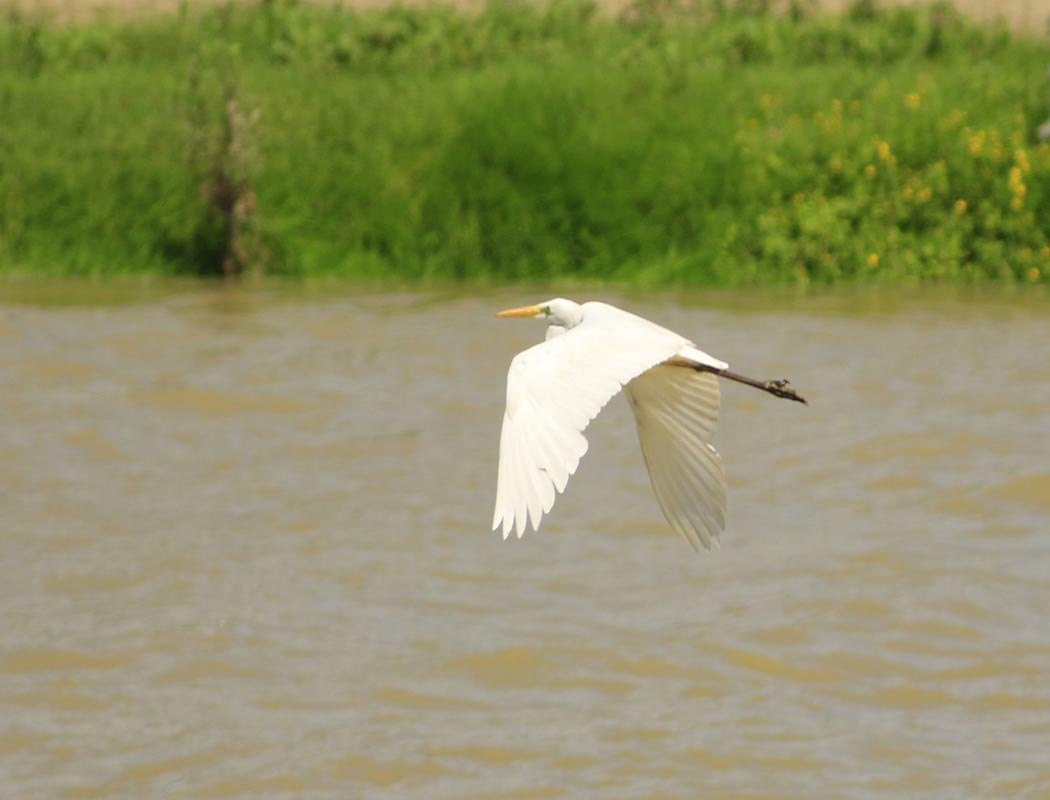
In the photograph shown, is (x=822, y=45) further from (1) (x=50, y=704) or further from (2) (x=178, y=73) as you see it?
(1) (x=50, y=704)

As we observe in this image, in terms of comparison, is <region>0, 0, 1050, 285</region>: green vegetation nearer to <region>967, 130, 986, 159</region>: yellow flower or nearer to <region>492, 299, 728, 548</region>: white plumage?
<region>967, 130, 986, 159</region>: yellow flower

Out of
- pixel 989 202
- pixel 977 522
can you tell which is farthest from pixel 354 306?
pixel 977 522

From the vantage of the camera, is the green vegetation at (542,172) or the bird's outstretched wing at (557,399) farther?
the green vegetation at (542,172)

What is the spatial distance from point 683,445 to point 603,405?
990 millimetres

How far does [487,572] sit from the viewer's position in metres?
7.51

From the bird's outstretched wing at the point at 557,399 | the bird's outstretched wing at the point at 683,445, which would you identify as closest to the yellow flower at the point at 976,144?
the bird's outstretched wing at the point at 683,445

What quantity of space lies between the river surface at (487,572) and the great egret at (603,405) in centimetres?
100

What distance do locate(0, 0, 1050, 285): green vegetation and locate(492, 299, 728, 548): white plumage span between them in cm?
661

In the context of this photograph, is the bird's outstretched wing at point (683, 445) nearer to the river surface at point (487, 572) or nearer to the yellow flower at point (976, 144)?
the river surface at point (487, 572)

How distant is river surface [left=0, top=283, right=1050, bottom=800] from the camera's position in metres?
5.90

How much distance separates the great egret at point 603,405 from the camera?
4.18 m

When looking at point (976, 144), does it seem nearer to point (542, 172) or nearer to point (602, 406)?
point (542, 172)

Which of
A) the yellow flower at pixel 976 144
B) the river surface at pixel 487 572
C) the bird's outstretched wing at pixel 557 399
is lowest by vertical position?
the river surface at pixel 487 572

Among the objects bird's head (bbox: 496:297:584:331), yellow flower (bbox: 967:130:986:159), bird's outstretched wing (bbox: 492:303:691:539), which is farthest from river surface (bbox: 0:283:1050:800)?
bird's outstretched wing (bbox: 492:303:691:539)
